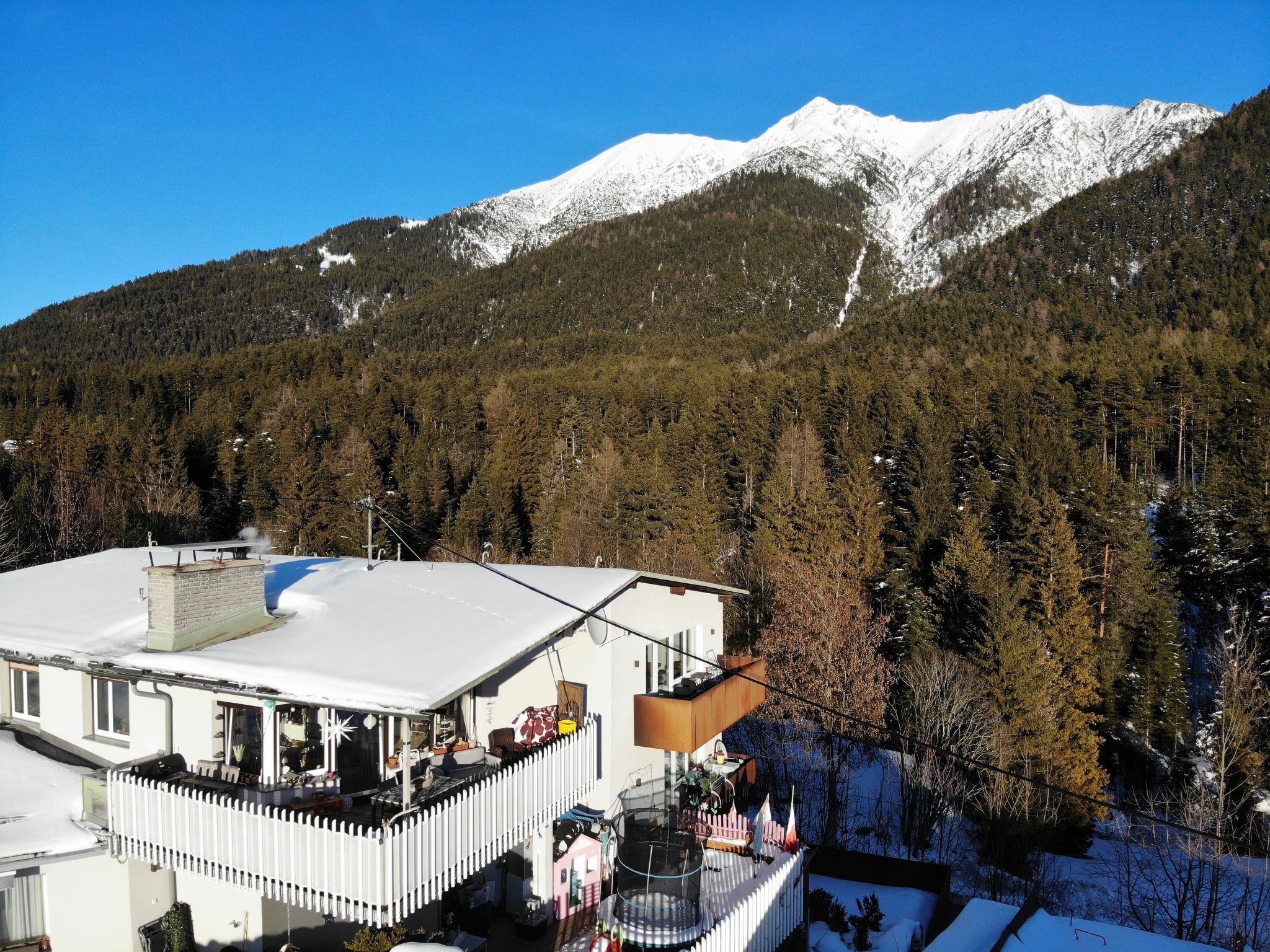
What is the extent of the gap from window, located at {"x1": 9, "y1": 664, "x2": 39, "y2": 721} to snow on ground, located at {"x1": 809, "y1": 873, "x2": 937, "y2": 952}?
1392 cm

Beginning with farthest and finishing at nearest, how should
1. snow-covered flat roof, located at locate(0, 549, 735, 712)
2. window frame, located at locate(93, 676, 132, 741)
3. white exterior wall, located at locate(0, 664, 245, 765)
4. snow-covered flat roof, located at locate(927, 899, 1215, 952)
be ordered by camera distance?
window frame, located at locate(93, 676, 132, 741) < white exterior wall, located at locate(0, 664, 245, 765) < snow-covered flat roof, located at locate(927, 899, 1215, 952) < snow-covered flat roof, located at locate(0, 549, 735, 712)

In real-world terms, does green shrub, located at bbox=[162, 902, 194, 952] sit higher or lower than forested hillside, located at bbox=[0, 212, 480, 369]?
lower

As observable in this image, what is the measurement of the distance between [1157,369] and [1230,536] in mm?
28817

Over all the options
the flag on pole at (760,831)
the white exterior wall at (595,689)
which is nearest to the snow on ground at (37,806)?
the white exterior wall at (595,689)

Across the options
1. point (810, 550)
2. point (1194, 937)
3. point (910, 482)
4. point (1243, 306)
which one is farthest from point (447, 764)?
point (1243, 306)

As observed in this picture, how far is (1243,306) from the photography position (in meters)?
86.0

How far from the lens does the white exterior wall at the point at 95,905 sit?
10.4 meters

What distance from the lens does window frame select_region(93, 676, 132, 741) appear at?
37.8ft

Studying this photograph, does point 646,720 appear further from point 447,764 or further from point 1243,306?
point 1243,306

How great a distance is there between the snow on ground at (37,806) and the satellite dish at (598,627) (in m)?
7.10

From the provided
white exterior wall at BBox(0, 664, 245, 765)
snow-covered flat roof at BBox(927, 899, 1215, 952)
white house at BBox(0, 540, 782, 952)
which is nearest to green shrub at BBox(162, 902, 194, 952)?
white house at BBox(0, 540, 782, 952)

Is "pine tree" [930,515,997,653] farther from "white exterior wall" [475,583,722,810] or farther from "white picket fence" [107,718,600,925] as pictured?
"white picket fence" [107,718,600,925]

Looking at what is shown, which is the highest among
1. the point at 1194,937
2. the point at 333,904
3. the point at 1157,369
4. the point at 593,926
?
the point at 1157,369

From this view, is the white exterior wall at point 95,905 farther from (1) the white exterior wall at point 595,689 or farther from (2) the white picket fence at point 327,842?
(1) the white exterior wall at point 595,689
